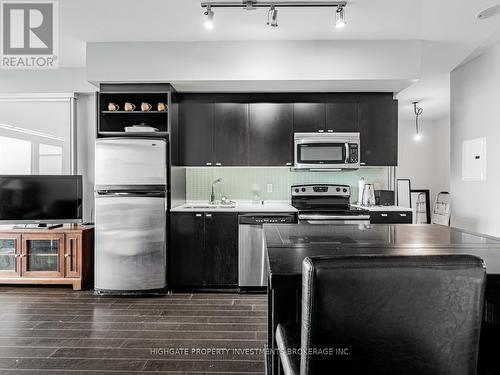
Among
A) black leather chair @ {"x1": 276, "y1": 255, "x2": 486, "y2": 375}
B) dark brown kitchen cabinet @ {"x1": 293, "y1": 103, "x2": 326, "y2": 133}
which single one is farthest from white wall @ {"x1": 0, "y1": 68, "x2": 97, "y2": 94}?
black leather chair @ {"x1": 276, "y1": 255, "x2": 486, "y2": 375}

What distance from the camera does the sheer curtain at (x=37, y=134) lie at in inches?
175

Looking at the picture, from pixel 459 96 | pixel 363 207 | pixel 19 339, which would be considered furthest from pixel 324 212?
pixel 19 339

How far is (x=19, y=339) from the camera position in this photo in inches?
104

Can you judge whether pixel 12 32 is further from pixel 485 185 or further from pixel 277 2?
pixel 485 185

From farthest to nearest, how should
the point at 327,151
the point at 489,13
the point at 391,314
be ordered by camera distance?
the point at 327,151 → the point at 489,13 → the point at 391,314

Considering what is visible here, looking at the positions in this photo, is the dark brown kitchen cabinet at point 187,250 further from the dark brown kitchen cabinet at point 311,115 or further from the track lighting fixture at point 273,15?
the track lighting fixture at point 273,15

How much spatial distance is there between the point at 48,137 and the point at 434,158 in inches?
283

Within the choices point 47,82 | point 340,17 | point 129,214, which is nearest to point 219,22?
point 340,17

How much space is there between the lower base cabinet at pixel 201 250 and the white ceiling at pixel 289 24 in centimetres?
187

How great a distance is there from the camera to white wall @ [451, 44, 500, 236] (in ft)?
12.1

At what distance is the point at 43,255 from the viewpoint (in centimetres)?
392

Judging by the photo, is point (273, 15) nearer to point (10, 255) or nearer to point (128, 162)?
point (128, 162)

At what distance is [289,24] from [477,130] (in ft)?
8.37

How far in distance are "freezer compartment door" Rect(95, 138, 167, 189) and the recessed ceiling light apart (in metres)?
3.19
